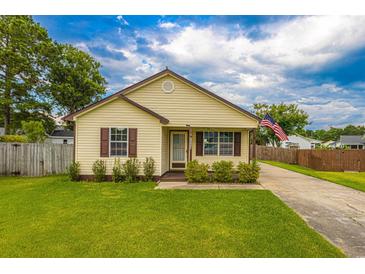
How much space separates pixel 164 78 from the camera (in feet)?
35.3

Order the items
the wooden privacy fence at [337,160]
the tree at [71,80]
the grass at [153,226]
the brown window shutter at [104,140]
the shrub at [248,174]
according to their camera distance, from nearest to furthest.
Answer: the grass at [153,226]
the shrub at [248,174]
the brown window shutter at [104,140]
the wooden privacy fence at [337,160]
the tree at [71,80]

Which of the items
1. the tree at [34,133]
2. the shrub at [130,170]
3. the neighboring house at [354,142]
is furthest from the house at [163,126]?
the neighboring house at [354,142]

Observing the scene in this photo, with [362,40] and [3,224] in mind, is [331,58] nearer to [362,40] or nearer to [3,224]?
[362,40]

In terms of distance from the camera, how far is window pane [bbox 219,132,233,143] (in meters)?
11.5

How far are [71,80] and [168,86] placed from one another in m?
17.5

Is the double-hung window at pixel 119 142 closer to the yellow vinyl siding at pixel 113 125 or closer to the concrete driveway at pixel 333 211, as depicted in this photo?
the yellow vinyl siding at pixel 113 125

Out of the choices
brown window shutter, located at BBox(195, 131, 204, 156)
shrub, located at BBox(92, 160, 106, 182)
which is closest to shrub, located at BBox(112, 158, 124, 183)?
shrub, located at BBox(92, 160, 106, 182)

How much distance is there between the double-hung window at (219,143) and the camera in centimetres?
1153

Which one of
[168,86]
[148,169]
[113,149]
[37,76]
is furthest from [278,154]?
[37,76]

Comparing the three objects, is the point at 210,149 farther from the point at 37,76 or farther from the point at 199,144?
the point at 37,76

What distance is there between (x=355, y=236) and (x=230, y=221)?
7.86 ft

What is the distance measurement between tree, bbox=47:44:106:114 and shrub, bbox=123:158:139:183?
17479 millimetres

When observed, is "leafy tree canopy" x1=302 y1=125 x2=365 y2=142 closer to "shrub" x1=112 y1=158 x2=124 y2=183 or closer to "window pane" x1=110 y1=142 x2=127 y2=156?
"window pane" x1=110 y1=142 x2=127 y2=156
